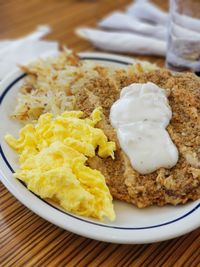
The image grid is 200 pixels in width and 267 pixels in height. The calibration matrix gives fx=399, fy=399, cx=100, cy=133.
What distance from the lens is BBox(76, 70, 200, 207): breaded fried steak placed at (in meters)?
1.36

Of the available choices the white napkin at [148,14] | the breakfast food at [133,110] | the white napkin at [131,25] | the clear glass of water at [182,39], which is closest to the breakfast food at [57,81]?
the breakfast food at [133,110]

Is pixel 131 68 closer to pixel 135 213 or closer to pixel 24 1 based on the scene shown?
→ pixel 135 213

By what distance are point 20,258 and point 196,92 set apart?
3.10 feet

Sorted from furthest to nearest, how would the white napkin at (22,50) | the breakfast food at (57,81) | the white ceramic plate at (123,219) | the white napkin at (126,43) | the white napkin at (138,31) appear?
the white napkin at (126,43)
the white napkin at (138,31)
the white napkin at (22,50)
the breakfast food at (57,81)
the white ceramic plate at (123,219)

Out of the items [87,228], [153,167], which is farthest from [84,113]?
[87,228]

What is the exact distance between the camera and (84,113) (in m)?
1.66

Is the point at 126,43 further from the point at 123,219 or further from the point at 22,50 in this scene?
the point at 123,219

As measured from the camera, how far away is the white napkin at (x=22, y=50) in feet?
7.48

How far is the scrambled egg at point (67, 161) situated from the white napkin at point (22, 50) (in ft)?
2.62

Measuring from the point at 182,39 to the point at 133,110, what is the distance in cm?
104

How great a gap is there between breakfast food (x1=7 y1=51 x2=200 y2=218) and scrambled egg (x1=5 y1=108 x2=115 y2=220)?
0.03m

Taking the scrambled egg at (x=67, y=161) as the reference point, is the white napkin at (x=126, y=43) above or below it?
below

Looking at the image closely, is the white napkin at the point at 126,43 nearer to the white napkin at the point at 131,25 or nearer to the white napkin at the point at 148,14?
the white napkin at the point at 131,25

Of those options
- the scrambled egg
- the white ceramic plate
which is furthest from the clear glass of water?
the white ceramic plate
